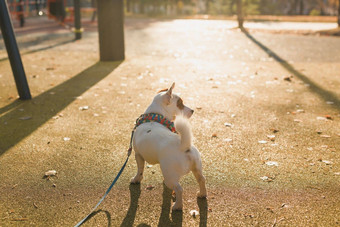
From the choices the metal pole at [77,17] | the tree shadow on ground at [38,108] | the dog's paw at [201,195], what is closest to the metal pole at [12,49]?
the tree shadow on ground at [38,108]

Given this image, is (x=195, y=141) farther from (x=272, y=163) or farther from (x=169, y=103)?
(x=169, y=103)

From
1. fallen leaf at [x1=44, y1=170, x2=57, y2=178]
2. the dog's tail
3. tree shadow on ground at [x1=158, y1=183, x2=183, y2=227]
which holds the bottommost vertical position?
fallen leaf at [x1=44, y1=170, x2=57, y2=178]

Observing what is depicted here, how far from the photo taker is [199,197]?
11.0 feet

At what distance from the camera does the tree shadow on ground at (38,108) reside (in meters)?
5.01

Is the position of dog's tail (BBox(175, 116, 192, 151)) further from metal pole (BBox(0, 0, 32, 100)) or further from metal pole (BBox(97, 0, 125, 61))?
metal pole (BBox(97, 0, 125, 61))

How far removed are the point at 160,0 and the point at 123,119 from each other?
35747 millimetres

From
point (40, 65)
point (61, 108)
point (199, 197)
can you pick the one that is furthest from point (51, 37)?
point (199, 197)

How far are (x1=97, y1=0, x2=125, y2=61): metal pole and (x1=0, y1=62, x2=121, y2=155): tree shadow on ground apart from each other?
157 cm

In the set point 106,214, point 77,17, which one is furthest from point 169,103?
point 77,17

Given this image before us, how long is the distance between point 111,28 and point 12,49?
4071 millimetres

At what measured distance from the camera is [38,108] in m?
6.18

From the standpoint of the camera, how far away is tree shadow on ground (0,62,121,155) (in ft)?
16.4

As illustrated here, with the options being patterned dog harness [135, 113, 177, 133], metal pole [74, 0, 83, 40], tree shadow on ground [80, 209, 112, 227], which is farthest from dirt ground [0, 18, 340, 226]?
metal pole [74, 0, 83, 40]

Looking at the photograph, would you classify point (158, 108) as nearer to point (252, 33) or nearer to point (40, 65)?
point (40, 65)
